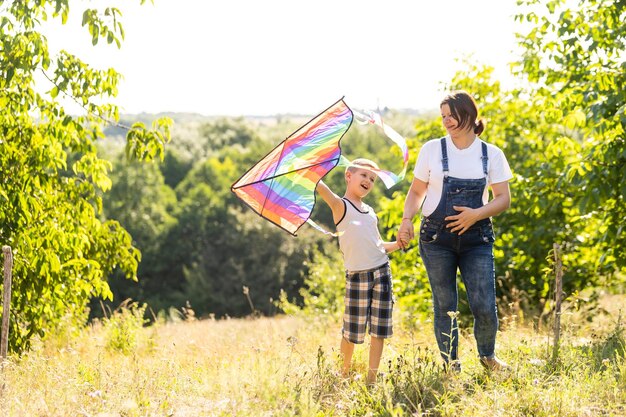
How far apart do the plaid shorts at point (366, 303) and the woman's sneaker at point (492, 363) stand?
607 millimetres

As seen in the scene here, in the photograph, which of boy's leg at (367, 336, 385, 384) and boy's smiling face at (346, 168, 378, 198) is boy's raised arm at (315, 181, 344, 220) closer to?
boy's smiling face at (346, 168, 378, 198)

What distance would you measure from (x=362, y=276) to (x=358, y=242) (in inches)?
8.4

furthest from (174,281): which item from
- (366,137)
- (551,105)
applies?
(551,105)

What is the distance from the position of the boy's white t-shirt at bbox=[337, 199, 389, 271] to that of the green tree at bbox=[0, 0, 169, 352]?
2.63 m

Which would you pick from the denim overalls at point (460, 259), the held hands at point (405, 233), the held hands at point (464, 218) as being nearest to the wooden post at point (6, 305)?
the held hands at point (405, 233)

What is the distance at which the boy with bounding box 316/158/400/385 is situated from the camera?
470cm

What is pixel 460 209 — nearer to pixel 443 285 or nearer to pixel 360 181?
pixel 443 285

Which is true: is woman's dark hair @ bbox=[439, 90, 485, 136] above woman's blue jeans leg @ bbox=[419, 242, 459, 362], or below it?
above

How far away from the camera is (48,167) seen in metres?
6.89

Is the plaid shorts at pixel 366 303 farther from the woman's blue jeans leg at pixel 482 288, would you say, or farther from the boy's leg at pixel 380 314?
the woman's blue jeans leg at pixel 482 288

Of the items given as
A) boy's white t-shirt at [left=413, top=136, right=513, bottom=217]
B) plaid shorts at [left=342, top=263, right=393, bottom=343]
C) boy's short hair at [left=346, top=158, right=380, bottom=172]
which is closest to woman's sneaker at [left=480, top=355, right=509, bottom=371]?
plaid shorts at [left=342, top=263, right=393, bottom=343]

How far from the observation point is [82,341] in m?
8.86

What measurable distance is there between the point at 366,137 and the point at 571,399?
6008cm

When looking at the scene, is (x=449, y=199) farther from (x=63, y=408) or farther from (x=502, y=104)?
(x=502, y=104)
